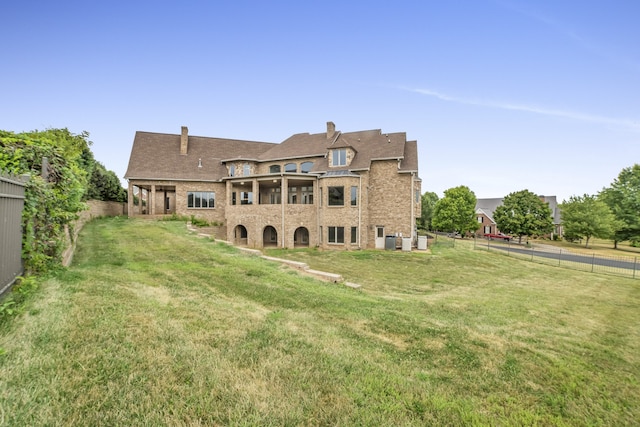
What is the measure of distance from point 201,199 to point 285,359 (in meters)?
27.6

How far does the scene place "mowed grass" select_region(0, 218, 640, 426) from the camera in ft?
8.11

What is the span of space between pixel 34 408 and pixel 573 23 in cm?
2408

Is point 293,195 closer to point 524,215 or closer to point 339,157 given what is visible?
point 339,157

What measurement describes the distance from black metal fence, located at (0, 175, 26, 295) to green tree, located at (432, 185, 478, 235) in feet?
152

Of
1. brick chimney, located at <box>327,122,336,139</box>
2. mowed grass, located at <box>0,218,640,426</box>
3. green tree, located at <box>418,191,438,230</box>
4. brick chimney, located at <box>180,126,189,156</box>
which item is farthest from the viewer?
green tree, located at <box>418,191,438,230</box>

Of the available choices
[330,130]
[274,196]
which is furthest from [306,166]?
[330,130]

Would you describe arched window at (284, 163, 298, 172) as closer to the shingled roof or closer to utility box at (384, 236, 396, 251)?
the shingled roof

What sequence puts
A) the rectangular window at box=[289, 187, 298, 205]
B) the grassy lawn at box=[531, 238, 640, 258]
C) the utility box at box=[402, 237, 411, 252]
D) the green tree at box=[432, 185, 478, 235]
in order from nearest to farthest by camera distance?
the utility box at box=[402, 237, 411, 252]
the rectangular window at box=[289, 187, 298, 205]
the grassy lawn at box=[531, 238, 640, 258]
the green tree at box=[432, 185, 478, 235]

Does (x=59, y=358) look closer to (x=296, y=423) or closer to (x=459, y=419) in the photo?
(x=296, y=423)

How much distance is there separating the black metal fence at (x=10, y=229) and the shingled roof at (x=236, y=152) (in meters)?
20.6

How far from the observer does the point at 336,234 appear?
23.0 meters

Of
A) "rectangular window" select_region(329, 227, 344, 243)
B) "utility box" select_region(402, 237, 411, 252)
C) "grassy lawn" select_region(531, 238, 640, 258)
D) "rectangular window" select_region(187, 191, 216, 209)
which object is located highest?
"rectangular window" select_region(187, 191, 216, 209)

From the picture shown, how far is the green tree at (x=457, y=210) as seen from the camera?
42500mm

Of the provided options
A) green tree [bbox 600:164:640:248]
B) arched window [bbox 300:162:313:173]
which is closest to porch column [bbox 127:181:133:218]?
arched window [bbox 300:162:313:173]
